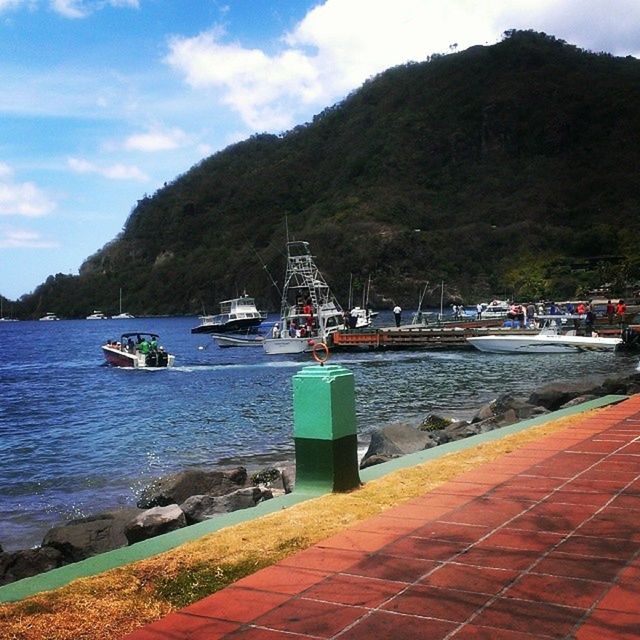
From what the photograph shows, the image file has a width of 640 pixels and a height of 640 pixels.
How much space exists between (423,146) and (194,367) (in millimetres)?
135571

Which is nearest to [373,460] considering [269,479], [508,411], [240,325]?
[269,479]

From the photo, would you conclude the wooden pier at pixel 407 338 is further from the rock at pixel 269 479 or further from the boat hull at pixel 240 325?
the rock at pixel 269 479

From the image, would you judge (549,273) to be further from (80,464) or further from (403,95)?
(80,464)

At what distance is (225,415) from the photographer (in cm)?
2511

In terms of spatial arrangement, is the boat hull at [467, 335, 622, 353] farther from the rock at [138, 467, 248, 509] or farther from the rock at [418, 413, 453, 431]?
the rock at [138, 467, 248, 509]

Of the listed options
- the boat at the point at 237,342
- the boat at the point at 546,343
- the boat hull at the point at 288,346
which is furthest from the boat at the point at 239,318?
the boat at the point at 546,343

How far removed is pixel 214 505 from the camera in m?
9.14

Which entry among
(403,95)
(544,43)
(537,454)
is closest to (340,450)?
(537,454)

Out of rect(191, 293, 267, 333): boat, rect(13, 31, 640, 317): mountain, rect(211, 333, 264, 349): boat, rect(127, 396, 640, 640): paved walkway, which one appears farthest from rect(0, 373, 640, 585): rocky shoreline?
rect(13, 31, 640, 317): mountain

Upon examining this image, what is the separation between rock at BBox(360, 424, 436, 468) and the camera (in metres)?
12.9

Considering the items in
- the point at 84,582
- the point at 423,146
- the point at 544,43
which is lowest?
the point at 84,582

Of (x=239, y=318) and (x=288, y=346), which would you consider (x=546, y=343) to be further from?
(x=239, y=318)

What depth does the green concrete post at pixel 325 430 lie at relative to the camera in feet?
21.5

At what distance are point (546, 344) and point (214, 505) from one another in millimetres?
34238
